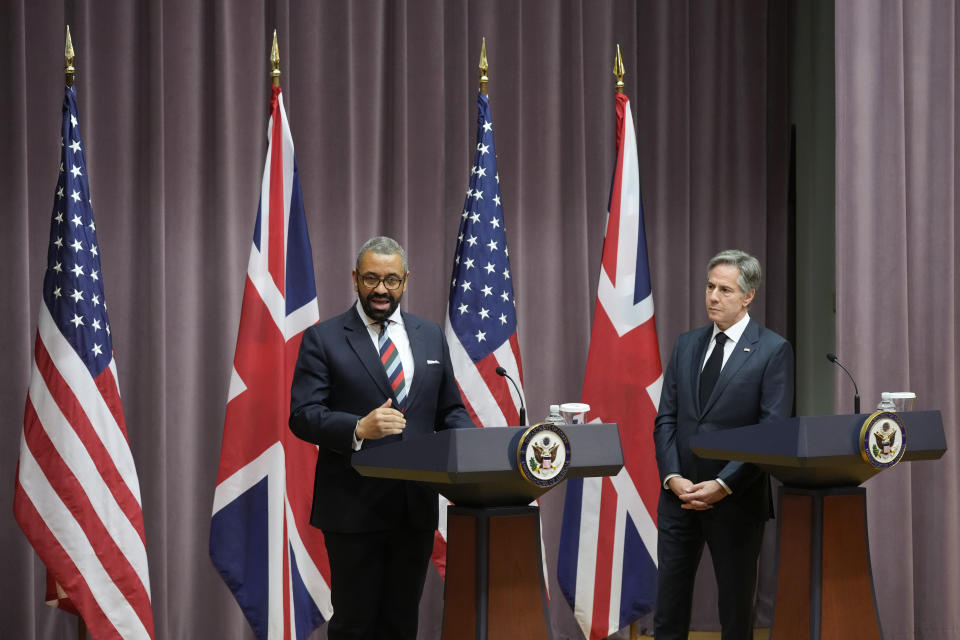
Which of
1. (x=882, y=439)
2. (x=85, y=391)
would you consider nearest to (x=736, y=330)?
(x=882, y=439)

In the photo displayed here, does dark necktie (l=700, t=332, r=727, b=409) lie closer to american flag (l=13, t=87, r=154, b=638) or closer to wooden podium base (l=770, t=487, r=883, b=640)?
wooden podium base (l=770, t=487, r=883, b=640)

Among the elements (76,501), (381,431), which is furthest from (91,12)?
(381,431)

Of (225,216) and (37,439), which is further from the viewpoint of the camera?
(225,216)

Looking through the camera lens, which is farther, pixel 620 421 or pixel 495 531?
pixel 620 421

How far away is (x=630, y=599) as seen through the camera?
4.43m

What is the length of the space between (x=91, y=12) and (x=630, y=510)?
310cm

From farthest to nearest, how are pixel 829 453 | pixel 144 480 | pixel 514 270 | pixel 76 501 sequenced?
pixel 514 270, pixel 144 480, pixel 76 501, pixel 829 453

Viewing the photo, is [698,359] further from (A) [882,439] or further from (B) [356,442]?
(B) [356,442]

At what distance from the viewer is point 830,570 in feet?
10.00

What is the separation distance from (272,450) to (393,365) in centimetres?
118

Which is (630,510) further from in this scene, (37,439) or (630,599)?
(37,439)

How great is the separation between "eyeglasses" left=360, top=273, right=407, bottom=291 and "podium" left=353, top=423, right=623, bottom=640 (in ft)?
1.85

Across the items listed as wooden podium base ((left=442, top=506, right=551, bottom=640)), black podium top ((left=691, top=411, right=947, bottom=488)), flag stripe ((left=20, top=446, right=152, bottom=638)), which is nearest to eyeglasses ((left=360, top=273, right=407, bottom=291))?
wooden podium base ((left=442, top=506, right=551, bottom=640))

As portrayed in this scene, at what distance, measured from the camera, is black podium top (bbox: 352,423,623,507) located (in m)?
2.38
